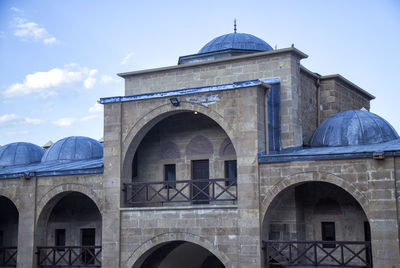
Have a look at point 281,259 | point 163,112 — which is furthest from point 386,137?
point 163,112

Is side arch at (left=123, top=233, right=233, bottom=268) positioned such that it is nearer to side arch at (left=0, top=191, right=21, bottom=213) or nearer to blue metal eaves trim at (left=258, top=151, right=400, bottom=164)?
blue metal eaves trim at (left=258, top=151, right=400, bottom=164)

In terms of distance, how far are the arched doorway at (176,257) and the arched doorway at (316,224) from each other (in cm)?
420

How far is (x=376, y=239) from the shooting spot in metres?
17.4

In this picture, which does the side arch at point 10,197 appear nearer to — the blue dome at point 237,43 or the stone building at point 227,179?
the stone building at point 227,179

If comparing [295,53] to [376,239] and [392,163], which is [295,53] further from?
[376,239]

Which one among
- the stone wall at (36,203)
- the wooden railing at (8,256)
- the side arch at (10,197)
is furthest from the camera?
the wooden railing at (8,256)

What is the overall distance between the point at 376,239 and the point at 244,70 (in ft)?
28.1

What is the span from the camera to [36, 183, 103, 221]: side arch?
22.4 meters

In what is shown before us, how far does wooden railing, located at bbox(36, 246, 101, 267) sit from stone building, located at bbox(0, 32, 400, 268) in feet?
0.22

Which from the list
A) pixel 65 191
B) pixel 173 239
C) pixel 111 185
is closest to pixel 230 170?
pixel 173 239

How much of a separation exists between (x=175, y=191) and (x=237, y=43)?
7539 mm

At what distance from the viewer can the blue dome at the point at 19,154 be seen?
97.8 feet

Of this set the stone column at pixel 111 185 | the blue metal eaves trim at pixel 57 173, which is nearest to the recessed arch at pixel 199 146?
the stone column at pixel 111 185

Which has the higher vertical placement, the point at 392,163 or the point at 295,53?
the point at 295,53
